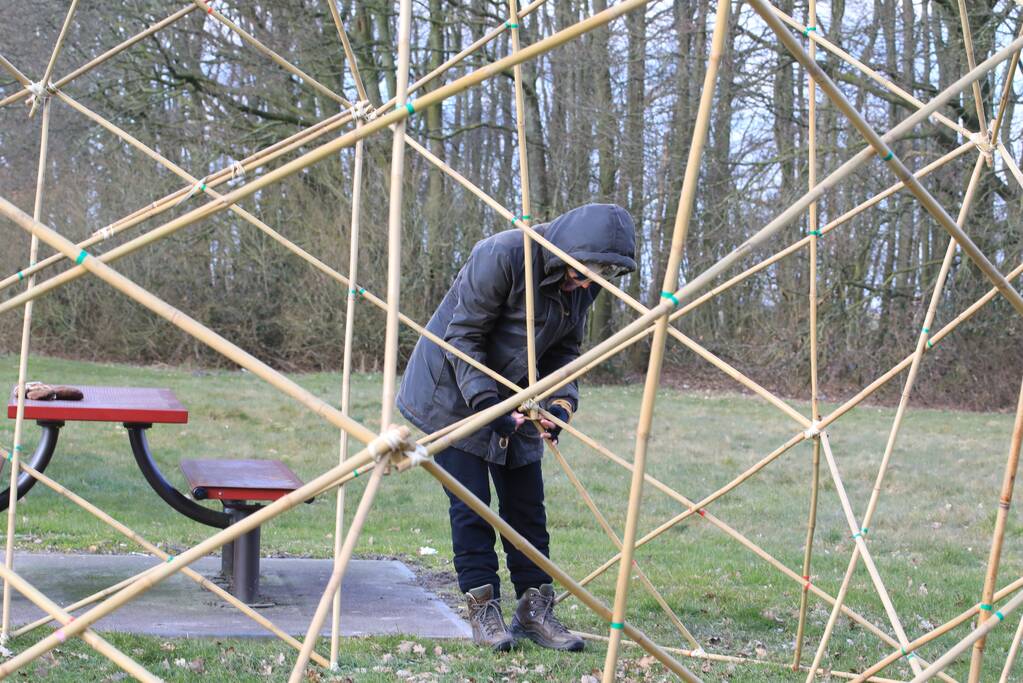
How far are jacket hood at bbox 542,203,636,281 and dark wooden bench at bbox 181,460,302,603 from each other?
1.42 metres

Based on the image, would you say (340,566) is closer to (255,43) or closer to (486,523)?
(486,523)

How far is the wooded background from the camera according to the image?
1259cm

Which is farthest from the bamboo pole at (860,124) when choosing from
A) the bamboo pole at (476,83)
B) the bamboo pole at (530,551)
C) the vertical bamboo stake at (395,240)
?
the bamboo pole at (530,551)

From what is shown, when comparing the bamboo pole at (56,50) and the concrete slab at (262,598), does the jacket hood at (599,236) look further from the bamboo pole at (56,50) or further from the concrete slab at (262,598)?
the bamboo pole at (56,50)

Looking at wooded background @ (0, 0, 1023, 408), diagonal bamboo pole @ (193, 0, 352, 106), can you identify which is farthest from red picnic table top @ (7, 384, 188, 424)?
wooded background @ (0, 0, 1023, 408)

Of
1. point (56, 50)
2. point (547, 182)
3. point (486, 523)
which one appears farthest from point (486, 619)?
point (547, 182)

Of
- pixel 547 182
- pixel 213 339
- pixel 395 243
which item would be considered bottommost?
pixel 213 339

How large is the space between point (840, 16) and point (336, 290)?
21.4 feet

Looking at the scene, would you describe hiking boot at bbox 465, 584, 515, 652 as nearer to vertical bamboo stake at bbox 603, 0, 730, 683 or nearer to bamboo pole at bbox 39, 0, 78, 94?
vertical bamboo stake at bbox 603, 0, 730, 683

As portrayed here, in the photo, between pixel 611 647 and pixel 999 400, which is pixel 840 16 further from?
pixel 611 647

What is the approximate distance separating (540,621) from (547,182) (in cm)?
1168

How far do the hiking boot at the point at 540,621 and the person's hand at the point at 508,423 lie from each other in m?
0.55

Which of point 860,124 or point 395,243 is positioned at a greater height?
point 860,124

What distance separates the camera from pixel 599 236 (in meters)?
3.24
